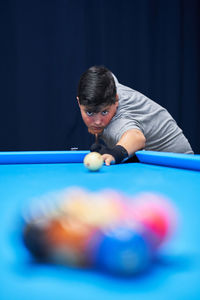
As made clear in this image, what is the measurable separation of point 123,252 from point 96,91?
1.47 metres

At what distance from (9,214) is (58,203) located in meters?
0.28

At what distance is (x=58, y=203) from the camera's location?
1.77 ft

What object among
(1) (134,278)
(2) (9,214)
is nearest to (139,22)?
(2) (9,214)

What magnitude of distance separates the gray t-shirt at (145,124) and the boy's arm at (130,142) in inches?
2.4

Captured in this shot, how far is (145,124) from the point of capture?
2088 mm

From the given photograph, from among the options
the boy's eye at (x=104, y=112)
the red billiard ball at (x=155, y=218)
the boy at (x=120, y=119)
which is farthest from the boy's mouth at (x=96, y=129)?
the red billiard ball at (x=155, y=218)

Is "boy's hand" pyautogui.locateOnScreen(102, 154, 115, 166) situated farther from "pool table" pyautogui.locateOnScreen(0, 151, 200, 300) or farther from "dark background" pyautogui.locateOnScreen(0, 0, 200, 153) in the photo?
"dark background" pyautogui.locateOnScreen(0, 0, 200, 153)

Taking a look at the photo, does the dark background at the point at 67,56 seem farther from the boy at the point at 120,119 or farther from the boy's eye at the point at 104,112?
the boy's eye at the point at 104,112

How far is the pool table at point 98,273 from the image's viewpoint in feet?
1.37

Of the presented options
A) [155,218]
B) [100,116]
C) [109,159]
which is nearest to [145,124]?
[100,116]

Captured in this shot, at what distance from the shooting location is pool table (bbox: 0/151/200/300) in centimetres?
42

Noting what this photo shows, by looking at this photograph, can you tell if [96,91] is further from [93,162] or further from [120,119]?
[93,162]

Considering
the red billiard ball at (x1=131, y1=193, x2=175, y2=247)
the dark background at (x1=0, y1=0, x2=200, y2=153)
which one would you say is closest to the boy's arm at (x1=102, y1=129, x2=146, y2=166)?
the red billiard ball at (x1=131, y1=193, x2=175, y2=247)

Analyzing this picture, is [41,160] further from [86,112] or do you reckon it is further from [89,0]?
[89,0]
